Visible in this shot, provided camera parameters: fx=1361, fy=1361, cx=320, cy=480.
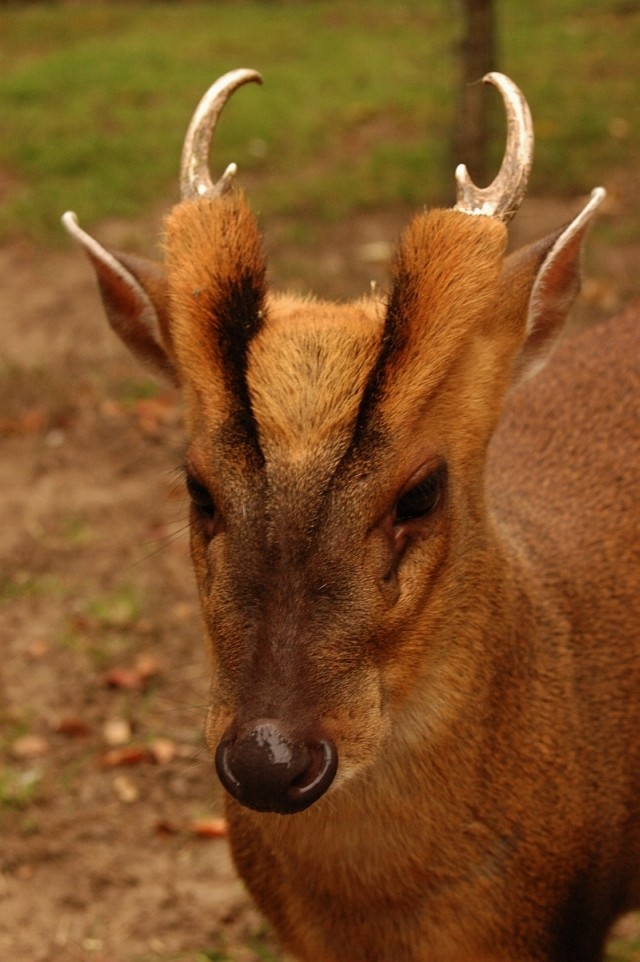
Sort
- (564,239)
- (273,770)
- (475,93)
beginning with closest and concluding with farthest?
1. (273,770)
2. (564,239)
3. (475,93)

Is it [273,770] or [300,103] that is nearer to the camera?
[273,770]

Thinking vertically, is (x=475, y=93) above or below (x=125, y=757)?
above

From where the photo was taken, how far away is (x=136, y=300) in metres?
3.32

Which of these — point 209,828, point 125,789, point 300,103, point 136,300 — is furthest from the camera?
point 300,103

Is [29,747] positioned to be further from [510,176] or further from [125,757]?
[510,176]

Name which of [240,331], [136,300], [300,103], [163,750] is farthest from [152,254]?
[240,331]

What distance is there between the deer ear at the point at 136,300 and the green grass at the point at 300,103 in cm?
499

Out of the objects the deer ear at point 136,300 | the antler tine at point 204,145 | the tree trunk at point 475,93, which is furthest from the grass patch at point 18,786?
the tree trunk at point 475,93

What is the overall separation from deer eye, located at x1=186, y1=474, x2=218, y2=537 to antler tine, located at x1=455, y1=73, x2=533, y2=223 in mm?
826

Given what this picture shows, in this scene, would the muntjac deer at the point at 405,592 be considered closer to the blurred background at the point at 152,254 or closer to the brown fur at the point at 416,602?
the brown fur at the point at 416,602

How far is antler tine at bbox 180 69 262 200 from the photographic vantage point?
314 cm

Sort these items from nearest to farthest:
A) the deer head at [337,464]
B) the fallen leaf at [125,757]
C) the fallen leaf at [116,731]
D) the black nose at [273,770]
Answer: the black nose at [273,770] → the deer head at [337,464] → the fallen leaf at [125,757] → the fallen leaf at [116,731]

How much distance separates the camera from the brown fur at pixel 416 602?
2609mm

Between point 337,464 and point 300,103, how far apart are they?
8988 mm
